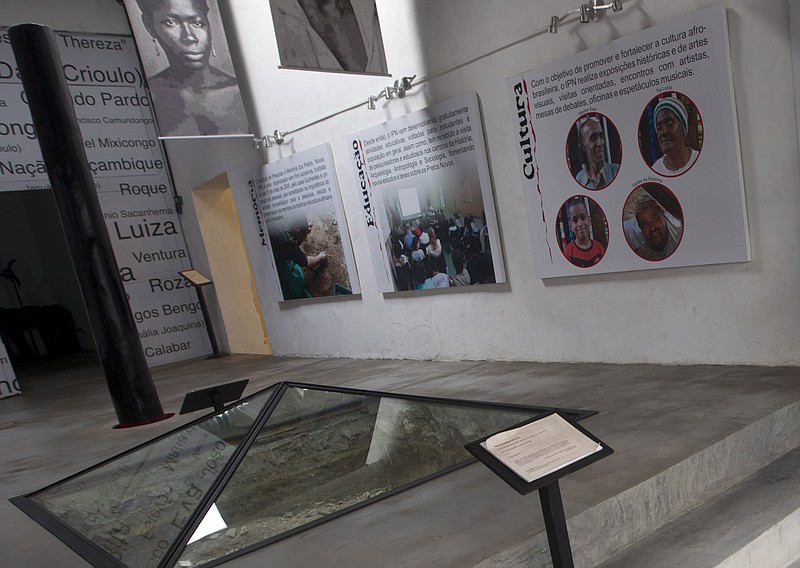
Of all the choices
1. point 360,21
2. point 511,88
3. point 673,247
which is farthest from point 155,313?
point 673,247

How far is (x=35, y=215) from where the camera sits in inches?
690

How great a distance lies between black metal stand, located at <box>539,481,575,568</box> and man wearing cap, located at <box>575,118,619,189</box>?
3.44 m

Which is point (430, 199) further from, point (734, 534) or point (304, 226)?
point (734, 534)

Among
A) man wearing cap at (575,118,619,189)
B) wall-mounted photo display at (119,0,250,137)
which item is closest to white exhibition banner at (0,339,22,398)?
wall-mounted photo display at (119,0,250,137)

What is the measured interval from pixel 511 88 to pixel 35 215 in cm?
1575

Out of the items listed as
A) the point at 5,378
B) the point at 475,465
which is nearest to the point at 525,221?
the point at 475,465

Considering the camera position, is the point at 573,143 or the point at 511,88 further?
the point at 511,88

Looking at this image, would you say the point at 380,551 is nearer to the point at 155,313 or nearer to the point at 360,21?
the point at 360,21

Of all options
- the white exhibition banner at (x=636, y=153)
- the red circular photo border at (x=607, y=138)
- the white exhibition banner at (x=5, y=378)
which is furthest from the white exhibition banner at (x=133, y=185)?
the red circular photo border at (x=607, y=138)

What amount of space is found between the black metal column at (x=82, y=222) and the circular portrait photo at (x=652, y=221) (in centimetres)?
485

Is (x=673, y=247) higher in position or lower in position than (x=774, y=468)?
higher

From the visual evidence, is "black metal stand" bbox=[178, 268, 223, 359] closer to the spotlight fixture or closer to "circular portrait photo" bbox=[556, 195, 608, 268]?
"circular portrait photo" bbox=[556, 195, 608, 268]

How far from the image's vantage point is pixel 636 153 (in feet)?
16.1

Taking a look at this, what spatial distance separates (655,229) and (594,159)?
2.36 ft
